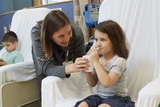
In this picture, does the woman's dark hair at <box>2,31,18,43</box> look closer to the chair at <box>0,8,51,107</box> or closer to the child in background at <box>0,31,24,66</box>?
the child in background at <box>0,31,24,66</box>

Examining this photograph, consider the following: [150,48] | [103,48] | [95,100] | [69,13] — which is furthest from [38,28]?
[69,13]

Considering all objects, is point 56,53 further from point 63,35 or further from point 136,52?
point 136,52

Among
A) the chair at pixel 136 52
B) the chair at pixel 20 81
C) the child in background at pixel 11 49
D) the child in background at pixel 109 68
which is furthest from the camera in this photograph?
the child in background at pixel 11 49

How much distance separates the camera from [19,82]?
173 cm

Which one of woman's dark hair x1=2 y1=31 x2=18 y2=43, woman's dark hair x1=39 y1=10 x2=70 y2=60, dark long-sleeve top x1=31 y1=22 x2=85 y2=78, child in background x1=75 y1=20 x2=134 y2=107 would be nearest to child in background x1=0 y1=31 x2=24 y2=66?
woman's dark hair x1=2 y1=31 x2=18 y2=43

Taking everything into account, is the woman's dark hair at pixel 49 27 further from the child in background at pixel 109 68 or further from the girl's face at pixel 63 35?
the child in background at pixel 109 68

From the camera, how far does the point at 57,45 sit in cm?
145

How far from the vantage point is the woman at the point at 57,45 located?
128cm

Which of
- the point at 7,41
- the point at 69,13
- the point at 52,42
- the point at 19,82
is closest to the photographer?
the point at 52,42

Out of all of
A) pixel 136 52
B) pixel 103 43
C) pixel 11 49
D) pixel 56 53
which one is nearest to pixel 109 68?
pixel 103 43

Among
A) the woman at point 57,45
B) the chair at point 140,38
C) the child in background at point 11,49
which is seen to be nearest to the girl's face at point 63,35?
the woman at point 57,45

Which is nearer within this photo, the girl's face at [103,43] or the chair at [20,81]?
the girl's face at [103,43]

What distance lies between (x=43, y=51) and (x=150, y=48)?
65cm

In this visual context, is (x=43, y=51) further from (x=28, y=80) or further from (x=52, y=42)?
(x=28, y=80)
